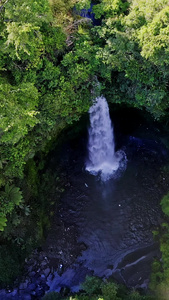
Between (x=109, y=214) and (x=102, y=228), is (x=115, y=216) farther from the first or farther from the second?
(x=102, y=228)

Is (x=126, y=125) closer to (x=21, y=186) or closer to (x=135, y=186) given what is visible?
(x=135, y=186)

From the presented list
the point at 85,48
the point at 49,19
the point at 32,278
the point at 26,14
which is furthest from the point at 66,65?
the point at 32,278

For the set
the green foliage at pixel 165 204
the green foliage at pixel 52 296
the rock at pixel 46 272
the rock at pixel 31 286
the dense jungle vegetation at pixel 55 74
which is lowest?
the green foliage at pixel 52 296

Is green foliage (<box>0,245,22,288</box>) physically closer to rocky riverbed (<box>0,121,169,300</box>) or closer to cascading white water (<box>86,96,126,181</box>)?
rocky riverbed (<box>0,121,169,300</box>)

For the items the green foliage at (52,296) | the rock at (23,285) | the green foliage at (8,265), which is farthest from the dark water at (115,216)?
the green foliage at (8,265)

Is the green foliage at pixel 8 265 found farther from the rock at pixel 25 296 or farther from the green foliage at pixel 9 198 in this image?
the green foliage at pixel 9 198

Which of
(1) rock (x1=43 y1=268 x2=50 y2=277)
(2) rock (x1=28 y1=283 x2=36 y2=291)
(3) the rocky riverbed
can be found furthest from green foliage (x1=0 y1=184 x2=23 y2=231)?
(2) rock (x1=28 y1=283 x2=36 y2=291)
